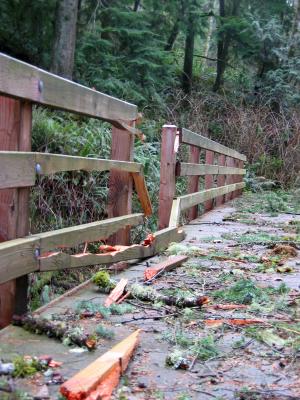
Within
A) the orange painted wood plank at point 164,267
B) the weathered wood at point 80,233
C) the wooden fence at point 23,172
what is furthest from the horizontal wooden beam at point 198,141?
the wooden fence at point 23,172

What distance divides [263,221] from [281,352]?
18.8ft

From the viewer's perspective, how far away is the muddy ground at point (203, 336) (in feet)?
6.43

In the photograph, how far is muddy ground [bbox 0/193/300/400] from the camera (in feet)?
6.43

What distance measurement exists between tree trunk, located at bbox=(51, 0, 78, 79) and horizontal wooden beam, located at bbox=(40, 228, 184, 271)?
687 cm

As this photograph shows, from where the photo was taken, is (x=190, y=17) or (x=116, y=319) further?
(x=190, y=17)

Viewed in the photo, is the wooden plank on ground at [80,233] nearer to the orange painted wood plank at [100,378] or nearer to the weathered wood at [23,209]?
the weathered wood at [23,209]

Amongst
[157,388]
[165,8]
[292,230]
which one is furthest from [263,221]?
[165,8]

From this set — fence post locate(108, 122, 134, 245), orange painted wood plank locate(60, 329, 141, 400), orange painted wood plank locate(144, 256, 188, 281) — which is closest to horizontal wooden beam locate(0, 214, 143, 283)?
orange painted wood plank locate(144, 256, 188, 281)

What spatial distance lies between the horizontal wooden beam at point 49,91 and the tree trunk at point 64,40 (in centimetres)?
778

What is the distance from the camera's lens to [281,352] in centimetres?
232

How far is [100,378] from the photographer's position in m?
1.79

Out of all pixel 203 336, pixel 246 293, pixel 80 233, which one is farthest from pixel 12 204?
pixel 246 293

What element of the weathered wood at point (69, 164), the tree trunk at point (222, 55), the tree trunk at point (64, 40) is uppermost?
the tree trunk at point (222, 55)

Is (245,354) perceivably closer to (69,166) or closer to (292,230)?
(69,166)
